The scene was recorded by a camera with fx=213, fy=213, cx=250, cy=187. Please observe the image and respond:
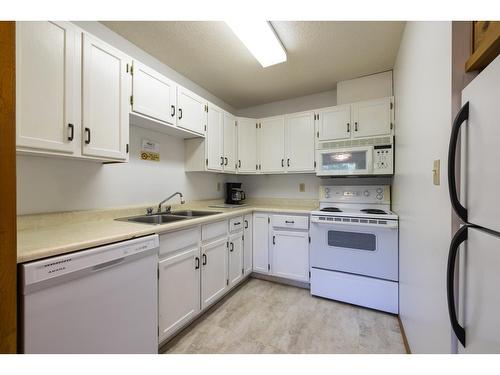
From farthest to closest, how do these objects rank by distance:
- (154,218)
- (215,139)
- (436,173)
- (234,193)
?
(234,193) < (215,139) < (154,218) < (436,173)

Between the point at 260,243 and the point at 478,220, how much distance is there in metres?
2.15

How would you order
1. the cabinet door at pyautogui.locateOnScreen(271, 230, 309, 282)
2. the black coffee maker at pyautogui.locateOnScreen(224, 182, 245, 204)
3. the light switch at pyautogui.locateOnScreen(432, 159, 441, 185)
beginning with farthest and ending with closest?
the black coffee maker at pyautogui.locateOnScreen(224, 182, 245, 204)
the cabinet door at pyautogui.locateOnScreen(271, 230, 309, 282)
the light switch at pyautogui.locateOnScreen(432, 159, 441, 185)

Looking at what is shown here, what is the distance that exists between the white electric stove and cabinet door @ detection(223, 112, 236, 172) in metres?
1.24

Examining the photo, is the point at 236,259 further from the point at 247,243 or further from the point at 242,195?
the point at 242,195

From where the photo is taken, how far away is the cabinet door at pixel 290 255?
2.41 meters

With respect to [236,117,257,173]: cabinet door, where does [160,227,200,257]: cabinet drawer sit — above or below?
below

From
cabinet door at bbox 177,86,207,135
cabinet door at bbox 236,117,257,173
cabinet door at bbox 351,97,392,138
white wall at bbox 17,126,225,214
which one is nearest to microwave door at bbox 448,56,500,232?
cabinet door at bbox 351,97,392,138

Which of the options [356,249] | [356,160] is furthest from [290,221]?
[356,160]

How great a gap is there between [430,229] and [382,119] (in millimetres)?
1619

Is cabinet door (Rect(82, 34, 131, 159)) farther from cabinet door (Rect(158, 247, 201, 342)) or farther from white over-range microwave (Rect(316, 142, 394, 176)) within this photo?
white over-range microwave (Rect(316, 142, 394, 176))

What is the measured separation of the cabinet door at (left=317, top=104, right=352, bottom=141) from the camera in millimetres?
2455

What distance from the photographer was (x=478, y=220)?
635 mm
